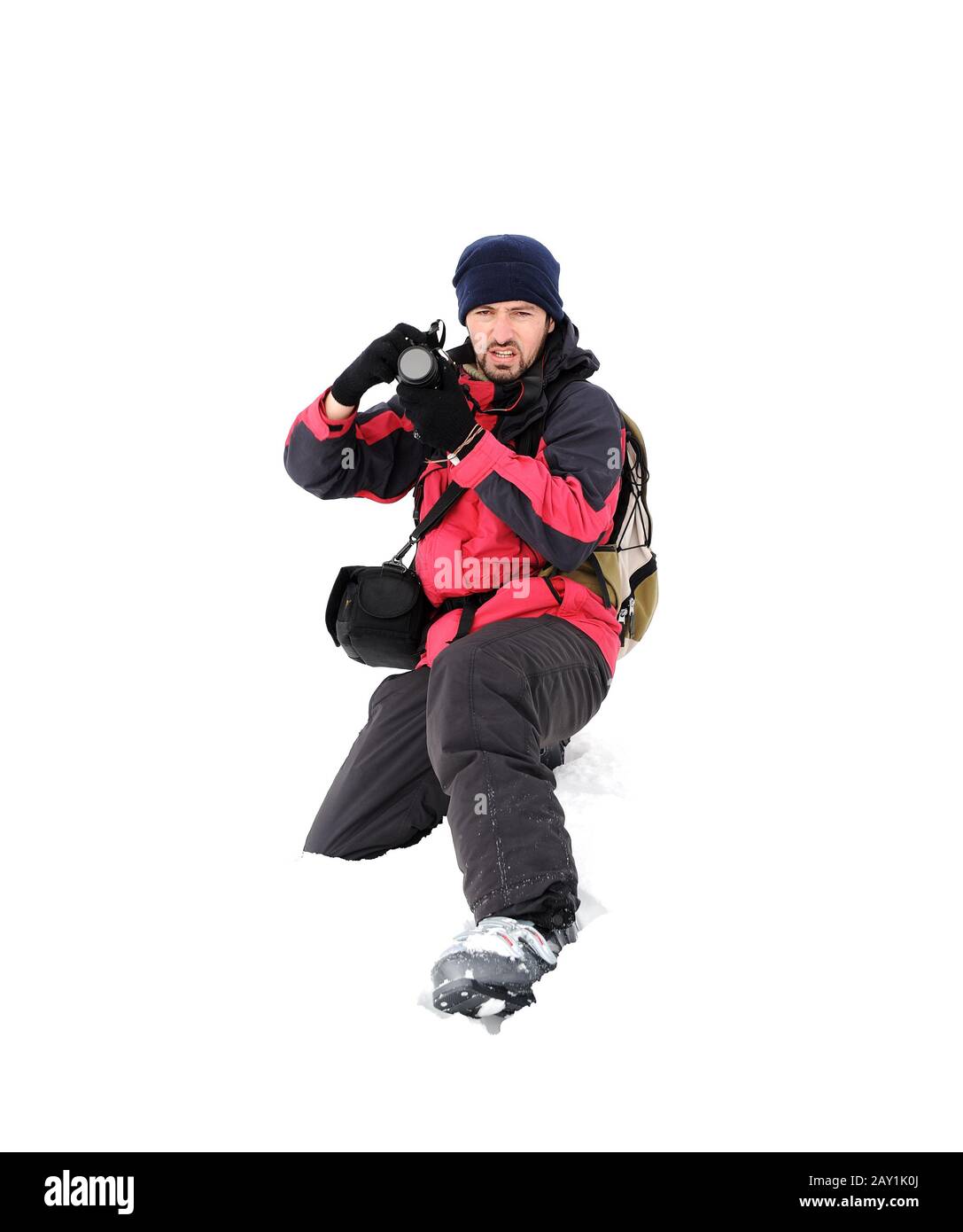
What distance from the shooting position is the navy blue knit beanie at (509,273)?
3.54 m

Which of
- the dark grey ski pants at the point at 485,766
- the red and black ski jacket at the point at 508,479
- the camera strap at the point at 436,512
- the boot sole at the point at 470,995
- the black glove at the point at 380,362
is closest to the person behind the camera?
the boot sole at the point at 470,995

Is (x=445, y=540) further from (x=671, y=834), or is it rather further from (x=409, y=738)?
(x=671, y=834)

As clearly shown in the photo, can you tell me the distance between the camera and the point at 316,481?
12.0ft

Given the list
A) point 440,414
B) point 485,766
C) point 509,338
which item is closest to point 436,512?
point 440,414

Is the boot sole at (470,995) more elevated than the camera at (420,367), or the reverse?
the camera at (420,367)

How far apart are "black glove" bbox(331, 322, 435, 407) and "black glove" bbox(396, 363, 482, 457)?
0.14 metres

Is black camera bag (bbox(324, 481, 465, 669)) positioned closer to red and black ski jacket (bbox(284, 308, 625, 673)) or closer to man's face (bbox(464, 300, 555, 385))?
red and black ski jacket (bbox(284, 308, 625, 673))

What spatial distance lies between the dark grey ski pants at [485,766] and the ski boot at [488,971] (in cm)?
13

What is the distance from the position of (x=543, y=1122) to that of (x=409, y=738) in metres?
1.58

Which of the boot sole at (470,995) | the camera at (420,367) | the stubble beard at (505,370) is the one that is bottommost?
the boot sole at (470,995)

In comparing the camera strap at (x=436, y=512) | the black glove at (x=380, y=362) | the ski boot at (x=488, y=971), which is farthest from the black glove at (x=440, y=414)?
the ski boot at (x=488, y=971)

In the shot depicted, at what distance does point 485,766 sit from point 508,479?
0.79m

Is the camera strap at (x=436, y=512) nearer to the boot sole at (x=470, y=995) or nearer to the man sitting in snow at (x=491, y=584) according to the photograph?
the man sitting in snow at (x=491, y=584)

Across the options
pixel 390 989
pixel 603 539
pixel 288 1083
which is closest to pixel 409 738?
pixel 603 539
